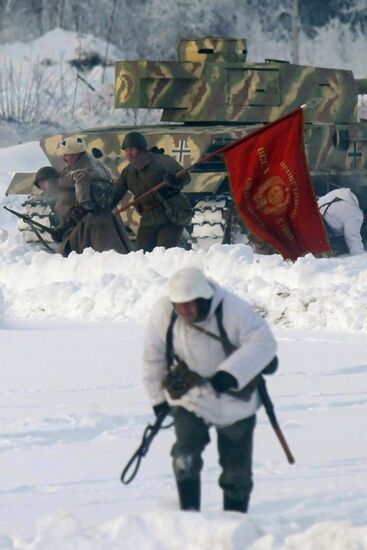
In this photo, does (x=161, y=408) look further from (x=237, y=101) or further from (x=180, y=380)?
(x=237, y=101)

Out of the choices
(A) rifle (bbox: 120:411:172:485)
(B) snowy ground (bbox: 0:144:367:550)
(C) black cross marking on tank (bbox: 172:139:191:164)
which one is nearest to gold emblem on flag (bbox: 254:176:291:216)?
(B) snowy ground (bbox: 0:144:367:550)

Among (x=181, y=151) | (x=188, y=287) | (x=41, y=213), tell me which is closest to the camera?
(x=188, y=287)

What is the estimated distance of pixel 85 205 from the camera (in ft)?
62.8

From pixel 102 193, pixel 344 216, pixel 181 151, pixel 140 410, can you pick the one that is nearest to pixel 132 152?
pixel 102 193

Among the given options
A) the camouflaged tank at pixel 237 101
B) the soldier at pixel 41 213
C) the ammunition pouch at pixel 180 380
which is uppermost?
the ammunition pouch at pixel 180 380

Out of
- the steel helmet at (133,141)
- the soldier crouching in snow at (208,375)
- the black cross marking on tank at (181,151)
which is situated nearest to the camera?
the soldier crouching in snow at (208,375)

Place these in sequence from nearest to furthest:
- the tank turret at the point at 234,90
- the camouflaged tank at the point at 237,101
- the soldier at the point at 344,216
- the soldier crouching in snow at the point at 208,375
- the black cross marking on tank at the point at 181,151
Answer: the soldier crouching in snow at the point at 208,375 < the soldier at the point at 344,216 < the black cross marking on tank at the point at 181,151 < the camouflaged tank at the point at 237,101 < the tank turret at the point at 234,90

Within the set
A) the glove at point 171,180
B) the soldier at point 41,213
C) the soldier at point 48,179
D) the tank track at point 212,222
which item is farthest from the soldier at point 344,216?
the soldier at point 48,179

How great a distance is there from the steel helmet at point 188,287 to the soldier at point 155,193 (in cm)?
1084

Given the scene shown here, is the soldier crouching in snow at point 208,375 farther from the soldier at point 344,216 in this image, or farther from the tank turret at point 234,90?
the tank turret at point 234,90

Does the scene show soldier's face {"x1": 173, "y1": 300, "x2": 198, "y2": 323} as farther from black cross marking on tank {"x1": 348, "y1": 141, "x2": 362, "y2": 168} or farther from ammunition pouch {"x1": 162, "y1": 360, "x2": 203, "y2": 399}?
black cross marking on tank {"x1": 348, "y1": 141, "x2": 362, "y2": 168}

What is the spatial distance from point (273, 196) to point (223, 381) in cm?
1235

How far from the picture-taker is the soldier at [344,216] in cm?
2242

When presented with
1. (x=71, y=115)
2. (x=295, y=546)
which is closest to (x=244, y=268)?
(x=295, y=546)
